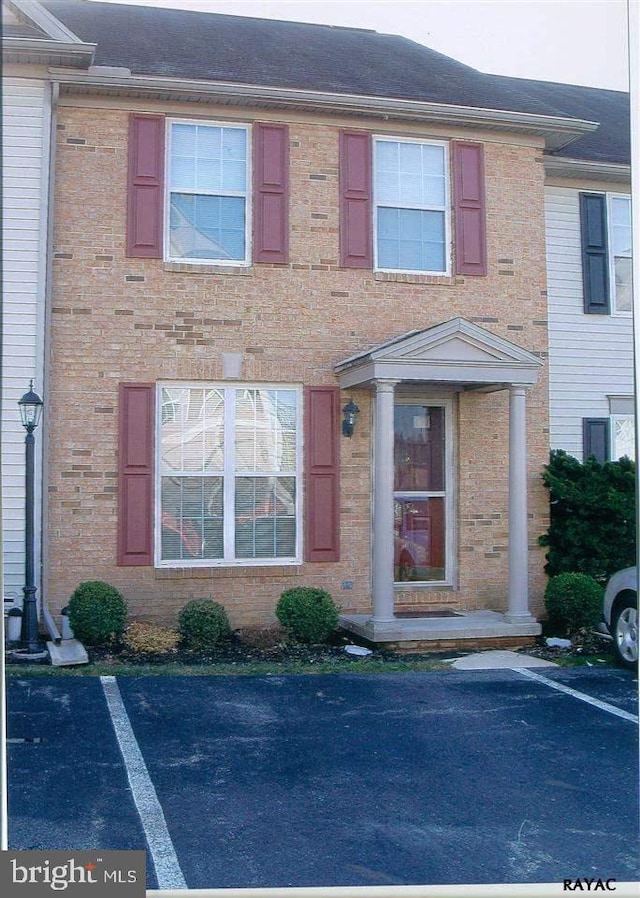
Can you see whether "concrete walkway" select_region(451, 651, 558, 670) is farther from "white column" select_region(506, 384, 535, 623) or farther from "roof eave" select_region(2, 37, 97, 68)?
"roof eave" select_region(2, 37, 97, 68)

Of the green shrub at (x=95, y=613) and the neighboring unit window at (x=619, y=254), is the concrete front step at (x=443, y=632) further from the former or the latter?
the neighboring unit window at (x=619, y=254)

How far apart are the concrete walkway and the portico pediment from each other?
238 centimetres

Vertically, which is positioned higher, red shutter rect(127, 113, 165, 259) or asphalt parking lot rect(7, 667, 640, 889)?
red shutter rect(127, 113, 165, 259)

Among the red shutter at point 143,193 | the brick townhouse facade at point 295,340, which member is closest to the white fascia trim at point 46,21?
the brick townhouse facade at point 295,340

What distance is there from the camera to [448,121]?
8828 mm

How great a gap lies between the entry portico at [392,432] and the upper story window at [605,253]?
70.9 inches

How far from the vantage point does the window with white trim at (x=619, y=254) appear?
381 inches

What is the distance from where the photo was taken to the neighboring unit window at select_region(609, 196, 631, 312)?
968cm

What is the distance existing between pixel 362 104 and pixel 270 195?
121cm

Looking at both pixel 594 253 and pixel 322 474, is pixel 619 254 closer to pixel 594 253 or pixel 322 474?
pixel 594 253

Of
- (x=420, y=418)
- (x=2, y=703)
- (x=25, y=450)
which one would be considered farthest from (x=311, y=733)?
(x=420, y=418)

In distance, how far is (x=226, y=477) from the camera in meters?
8.30

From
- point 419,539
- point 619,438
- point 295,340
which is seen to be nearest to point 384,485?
point 419,539

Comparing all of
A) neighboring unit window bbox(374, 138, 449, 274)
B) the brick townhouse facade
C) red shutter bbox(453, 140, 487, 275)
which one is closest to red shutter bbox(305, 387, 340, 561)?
the brick townhouse facade
